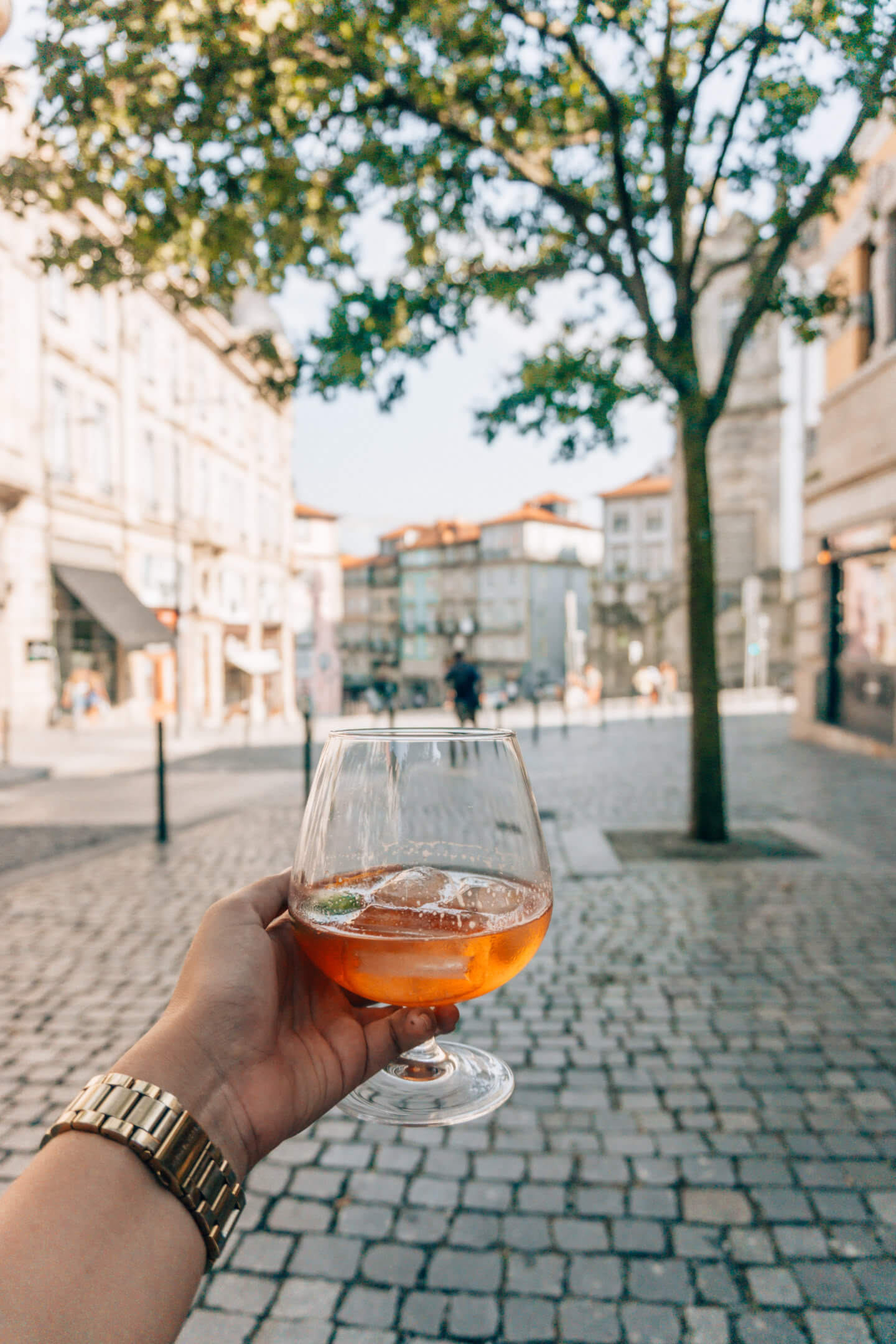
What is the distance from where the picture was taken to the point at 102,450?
2494 cm

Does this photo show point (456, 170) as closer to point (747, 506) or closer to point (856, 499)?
point (856, 499)

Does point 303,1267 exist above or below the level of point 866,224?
below

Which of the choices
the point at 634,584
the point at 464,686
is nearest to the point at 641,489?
the point at 634,584

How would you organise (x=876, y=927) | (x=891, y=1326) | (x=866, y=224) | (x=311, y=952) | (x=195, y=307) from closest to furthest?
1. (x=311, y=952)
2. (x=891, y=1326)
3. (x=876, y=927)
4. (x=195, y=307)
5. (x=866, y=224)

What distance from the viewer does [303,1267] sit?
2.19 metres

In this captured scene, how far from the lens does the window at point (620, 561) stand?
6556 centimetres

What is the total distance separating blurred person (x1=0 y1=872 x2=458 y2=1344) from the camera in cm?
82

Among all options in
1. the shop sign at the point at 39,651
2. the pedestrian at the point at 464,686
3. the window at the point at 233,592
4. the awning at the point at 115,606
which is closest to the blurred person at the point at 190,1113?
the pedestrian at the point at 464,686

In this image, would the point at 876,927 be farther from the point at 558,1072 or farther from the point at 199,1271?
the point at 199,1271

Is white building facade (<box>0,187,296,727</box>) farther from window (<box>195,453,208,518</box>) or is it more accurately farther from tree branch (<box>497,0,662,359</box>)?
tree branch (<box>497,0,662,359</box>)

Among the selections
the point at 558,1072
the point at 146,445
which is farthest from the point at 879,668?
the point at 146,445

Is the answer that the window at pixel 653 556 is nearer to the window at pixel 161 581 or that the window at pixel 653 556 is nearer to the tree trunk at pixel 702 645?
the window at pixel 161 581

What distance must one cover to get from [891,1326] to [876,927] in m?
3.22

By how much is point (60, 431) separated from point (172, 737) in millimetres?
8012
